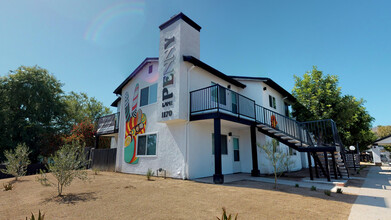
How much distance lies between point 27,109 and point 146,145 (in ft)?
74.6

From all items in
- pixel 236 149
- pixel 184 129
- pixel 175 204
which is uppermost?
pixel 184 129

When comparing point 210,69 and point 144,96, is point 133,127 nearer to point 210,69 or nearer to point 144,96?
point 144,96

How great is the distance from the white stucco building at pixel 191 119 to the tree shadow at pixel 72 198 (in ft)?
14.9

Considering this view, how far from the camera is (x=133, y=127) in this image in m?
13.2

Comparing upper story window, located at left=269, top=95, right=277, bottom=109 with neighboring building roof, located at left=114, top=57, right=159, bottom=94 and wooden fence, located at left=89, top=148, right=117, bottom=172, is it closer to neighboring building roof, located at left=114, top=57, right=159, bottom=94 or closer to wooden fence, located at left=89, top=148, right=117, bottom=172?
neighboring building roof, located at left=114, top=57, right=159, bottom=94

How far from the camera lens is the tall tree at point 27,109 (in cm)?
2261

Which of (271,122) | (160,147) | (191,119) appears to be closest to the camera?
(191,119)

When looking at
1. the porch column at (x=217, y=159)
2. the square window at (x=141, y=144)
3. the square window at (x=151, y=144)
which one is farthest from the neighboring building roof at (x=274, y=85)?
the square window at (x=141, y=144)

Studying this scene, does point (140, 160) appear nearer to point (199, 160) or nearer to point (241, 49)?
point (199, 160)

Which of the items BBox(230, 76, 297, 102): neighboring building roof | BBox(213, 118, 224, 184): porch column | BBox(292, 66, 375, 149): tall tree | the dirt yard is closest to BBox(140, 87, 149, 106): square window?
BBox(213, 118, 224, 184): porch column

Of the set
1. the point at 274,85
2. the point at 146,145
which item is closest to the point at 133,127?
the point at 146,145

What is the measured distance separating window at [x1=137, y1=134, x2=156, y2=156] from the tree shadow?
17.5ft

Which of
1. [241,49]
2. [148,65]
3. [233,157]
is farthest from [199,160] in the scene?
[241,49]

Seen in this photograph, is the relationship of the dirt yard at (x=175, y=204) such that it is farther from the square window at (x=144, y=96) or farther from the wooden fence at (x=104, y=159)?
the wooden fence at (x=104, y=159)
